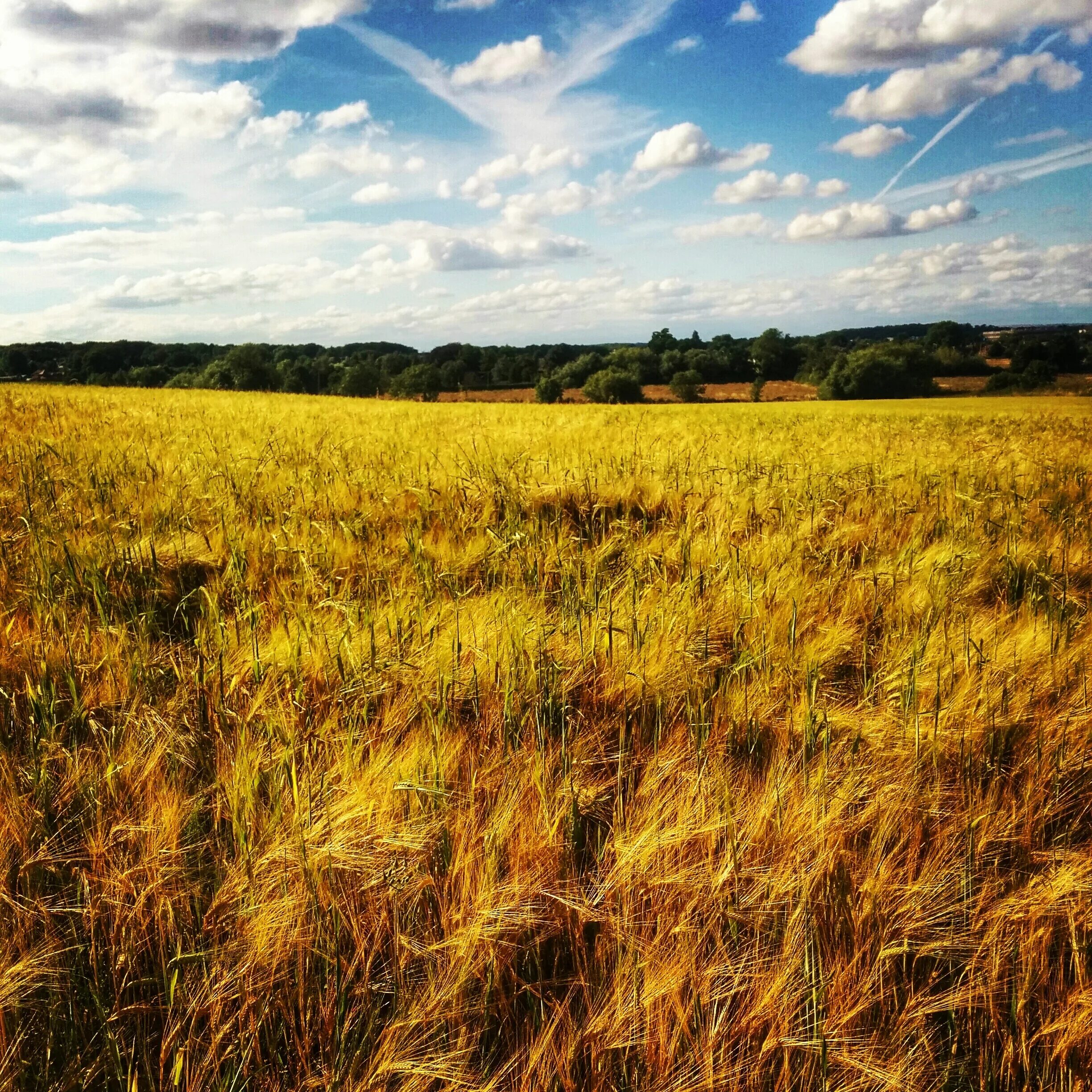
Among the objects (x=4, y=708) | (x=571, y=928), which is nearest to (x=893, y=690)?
(x=571, y=928)

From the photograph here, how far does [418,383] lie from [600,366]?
995 inches

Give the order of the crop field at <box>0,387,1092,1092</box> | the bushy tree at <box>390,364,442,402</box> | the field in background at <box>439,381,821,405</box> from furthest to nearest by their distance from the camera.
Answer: the bushy tree at <box>390,364,442,402</box> → the field in background at <box>439,381,821,405</box> → the crop field at <box>0,387,1092,1092</box>

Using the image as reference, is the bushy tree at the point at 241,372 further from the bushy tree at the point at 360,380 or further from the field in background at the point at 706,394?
the field in background at the point at 706,394

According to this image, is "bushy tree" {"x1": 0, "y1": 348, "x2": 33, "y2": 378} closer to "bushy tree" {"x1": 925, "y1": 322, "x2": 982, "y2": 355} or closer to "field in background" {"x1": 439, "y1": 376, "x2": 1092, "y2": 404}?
"field in background" {"x1": 439, "y1": 376, "x2": 1092, "y2": 404}

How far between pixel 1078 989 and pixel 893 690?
883 mm

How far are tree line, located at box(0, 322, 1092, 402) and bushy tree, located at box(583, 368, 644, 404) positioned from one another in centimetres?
13

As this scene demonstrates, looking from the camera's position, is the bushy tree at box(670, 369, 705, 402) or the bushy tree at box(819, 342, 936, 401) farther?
the bushy tree at box(670, 369, 705, 402)

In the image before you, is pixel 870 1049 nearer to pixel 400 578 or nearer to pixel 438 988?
pixel 438 988

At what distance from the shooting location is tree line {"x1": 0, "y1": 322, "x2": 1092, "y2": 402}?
2207 inches

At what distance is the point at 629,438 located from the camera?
7.53 metres

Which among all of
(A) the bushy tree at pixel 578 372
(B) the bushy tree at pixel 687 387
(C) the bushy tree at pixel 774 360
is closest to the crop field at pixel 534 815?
(B) the bushy tree at pixel 687 387

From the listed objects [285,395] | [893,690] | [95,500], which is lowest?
[893,690]

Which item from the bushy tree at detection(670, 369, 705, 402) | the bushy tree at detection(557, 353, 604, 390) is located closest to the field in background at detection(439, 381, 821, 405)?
the bushy tree at detection(670, 369, 705, 402)

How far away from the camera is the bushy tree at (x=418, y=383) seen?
60688 millimetres
